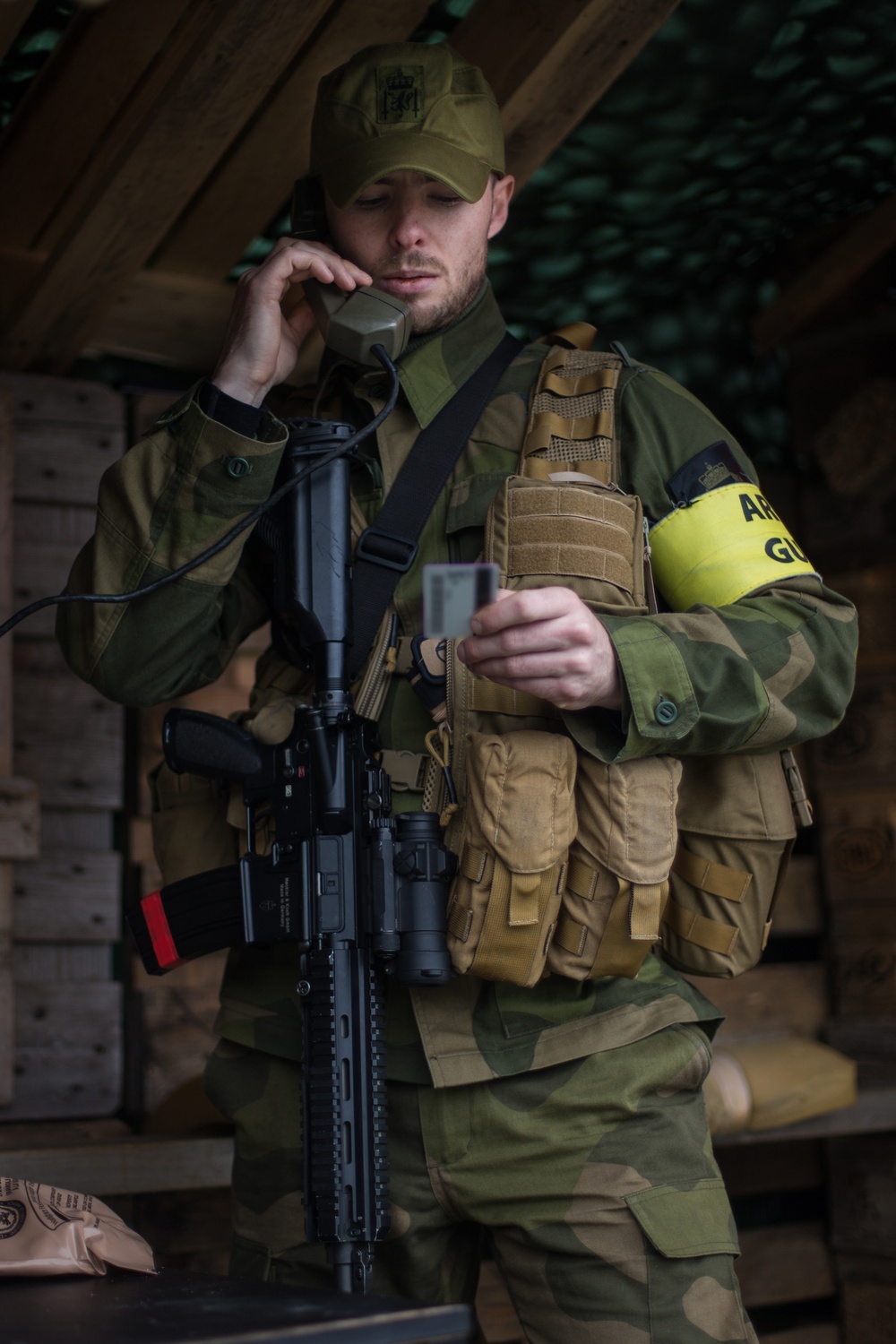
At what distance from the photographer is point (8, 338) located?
2773 millimetres

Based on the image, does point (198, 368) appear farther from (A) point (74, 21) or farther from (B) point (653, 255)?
(B) point (653, 255)

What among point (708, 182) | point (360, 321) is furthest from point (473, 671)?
point (708, 182)

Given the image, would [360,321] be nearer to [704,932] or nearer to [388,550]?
[388,550]

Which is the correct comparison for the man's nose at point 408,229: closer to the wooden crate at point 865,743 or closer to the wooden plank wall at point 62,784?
the wooden plank wall at point 62,784

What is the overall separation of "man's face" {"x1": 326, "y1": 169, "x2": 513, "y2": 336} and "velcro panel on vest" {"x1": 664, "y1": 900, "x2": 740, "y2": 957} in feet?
2.75

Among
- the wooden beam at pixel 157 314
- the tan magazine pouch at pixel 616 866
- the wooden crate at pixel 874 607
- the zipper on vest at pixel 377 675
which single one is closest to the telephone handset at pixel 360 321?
the zipper on vest at pixel 377 675

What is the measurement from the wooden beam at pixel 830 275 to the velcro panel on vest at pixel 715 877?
1916mm

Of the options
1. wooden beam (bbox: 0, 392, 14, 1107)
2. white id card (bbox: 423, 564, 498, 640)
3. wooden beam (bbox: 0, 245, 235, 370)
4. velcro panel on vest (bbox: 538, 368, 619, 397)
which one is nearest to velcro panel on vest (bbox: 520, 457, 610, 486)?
velcro panel on vest (bbox: 538, 368, 619, 397)

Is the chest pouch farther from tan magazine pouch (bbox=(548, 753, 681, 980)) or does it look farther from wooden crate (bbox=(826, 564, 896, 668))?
wooden crate (bbox=(826, 564, 896, 668))

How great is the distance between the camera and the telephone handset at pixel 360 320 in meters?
1.89

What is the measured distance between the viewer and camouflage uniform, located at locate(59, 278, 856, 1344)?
1.65 metres

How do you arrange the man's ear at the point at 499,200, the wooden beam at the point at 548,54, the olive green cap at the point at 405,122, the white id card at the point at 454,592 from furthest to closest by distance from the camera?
the wooden beam at the point at 548,54, the man's ear at the point at 499,200, the olive green cap at the point at 405,122, the white id card at the point at 454,592

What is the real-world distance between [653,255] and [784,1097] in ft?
5.82

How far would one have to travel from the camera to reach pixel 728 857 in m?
1.75
